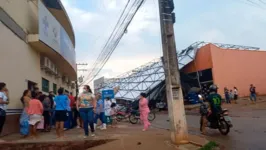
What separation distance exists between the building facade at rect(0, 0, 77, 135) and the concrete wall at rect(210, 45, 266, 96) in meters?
16.3

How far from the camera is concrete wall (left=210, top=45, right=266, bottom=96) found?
27031 millimetres

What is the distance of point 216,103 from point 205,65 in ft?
64.0

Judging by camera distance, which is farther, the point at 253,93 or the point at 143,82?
the point at 143,82

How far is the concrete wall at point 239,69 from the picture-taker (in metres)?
27.0

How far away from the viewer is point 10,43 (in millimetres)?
9266

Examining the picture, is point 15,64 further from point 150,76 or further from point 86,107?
point 150,76

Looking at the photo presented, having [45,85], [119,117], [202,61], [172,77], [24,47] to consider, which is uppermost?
[202,61]

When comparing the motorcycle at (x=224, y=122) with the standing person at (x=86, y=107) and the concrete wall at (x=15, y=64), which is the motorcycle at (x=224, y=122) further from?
the concrete wall at (x=15, y=64)

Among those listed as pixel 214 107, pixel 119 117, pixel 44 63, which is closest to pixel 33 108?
pixel 214 107

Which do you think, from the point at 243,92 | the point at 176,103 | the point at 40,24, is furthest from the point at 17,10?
the point at 243,92

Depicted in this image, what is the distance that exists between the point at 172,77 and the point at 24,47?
6.46 m

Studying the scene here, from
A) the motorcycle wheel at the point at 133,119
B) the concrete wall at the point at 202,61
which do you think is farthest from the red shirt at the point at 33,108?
the concrete wall at the point at 202,61

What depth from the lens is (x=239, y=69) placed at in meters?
27.8

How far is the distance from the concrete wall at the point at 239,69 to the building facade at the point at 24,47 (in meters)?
16.3
